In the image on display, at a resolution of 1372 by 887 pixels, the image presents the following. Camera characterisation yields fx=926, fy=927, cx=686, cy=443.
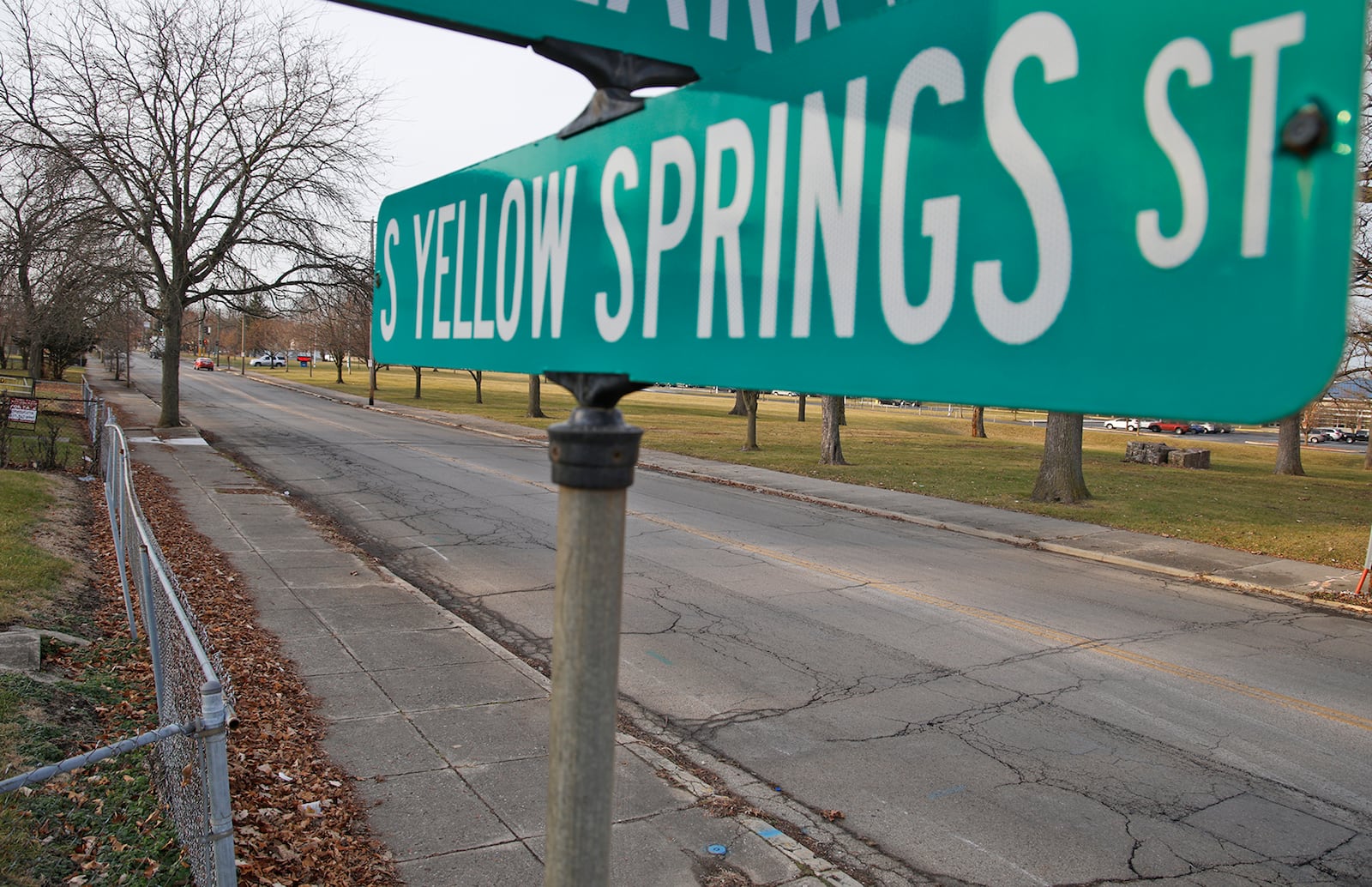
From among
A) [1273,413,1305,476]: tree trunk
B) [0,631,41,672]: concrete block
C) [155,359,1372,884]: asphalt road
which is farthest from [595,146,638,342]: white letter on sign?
[1273,413,1305,476]: tree trunk

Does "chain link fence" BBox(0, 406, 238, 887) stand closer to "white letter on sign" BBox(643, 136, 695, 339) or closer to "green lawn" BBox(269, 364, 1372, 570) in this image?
"white letter on sign" BBox(643, 136, 695, 339)

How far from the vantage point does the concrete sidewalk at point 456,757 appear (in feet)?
15.1

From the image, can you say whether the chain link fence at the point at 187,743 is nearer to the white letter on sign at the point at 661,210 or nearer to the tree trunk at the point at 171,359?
the white letter on sign at the point at 661,210

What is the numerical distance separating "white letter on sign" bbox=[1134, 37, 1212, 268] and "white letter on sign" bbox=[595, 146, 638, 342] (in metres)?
0.72

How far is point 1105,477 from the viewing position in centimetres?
2367

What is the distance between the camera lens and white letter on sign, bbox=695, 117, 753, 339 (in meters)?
1.16

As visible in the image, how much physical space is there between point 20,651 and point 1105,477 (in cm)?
2313

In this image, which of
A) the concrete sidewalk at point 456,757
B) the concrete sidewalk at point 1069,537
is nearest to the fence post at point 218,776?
the concrete sidewalk at point 456,757

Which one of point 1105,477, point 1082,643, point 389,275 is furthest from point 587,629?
point 1105,477

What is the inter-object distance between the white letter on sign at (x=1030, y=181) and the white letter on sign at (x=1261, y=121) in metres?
0.15

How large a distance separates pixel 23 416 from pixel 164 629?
53.7 feet

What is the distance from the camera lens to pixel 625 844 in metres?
4.80

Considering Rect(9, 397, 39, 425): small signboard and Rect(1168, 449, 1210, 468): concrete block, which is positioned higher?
Rect(9, 397, 39, 425): small signboard

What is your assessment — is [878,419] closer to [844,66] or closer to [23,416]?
[23,416]
